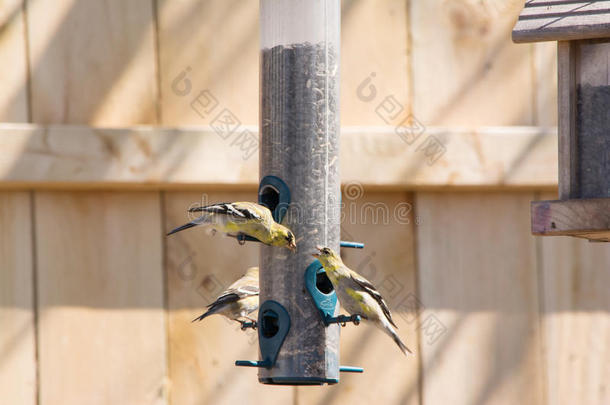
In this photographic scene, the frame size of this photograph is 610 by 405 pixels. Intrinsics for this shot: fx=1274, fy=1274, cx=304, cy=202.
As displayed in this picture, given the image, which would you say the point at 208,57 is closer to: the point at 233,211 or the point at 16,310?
the point at 233,211

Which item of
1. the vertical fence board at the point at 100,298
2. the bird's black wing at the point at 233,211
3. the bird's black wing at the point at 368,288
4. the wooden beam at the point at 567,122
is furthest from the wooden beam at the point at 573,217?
the vertical fence board at the point at 100,298

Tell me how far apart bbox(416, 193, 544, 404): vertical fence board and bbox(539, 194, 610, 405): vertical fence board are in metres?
0.07

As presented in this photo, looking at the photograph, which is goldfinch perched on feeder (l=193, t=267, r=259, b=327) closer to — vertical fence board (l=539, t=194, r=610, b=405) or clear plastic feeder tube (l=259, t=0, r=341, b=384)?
clear plastic feeder tube (l=259, t=0, r=341, b=384)

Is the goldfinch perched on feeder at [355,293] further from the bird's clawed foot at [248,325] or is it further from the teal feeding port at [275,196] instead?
the bird's clawed foot at [248,325]

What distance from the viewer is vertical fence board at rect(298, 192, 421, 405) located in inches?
254

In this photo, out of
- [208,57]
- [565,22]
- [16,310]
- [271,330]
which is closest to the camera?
[565,22]

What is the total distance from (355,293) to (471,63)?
1931 millimetres

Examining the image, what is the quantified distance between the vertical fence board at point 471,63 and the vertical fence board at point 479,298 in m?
0.47

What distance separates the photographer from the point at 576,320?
6582mm

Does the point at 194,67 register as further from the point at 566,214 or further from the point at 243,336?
the point at 566,214

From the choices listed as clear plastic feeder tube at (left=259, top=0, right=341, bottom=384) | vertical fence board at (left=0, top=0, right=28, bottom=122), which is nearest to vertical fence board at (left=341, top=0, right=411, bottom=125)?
clear plastic feeder tube at (left=259, top=0, right=341, bottom=384)

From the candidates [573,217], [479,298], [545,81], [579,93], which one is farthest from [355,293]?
[545,81]

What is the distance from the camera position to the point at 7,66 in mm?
6535

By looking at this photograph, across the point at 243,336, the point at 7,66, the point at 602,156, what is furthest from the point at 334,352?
the point at 7,66
